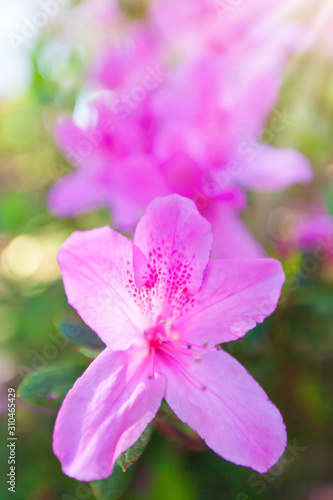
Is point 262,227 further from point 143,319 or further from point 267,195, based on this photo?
point 143,319

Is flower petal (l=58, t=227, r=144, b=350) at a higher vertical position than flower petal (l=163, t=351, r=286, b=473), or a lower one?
higher

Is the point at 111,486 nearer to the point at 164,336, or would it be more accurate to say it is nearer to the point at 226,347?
the point at 164,336

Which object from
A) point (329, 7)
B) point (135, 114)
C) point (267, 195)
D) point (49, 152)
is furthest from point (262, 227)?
point (49, 152)

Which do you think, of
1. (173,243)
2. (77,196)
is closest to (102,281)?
(173,243)

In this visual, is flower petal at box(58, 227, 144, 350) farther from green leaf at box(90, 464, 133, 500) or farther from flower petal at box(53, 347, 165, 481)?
green leaf at box(90, 464, 133, 500)

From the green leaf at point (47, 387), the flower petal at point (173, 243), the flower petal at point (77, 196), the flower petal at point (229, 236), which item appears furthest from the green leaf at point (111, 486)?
the flower petal at point (77, 196)

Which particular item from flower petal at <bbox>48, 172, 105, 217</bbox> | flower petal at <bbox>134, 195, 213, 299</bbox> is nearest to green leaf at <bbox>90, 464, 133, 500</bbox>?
flower petal at <bbox>134, 195, 213, 299</bbox>
